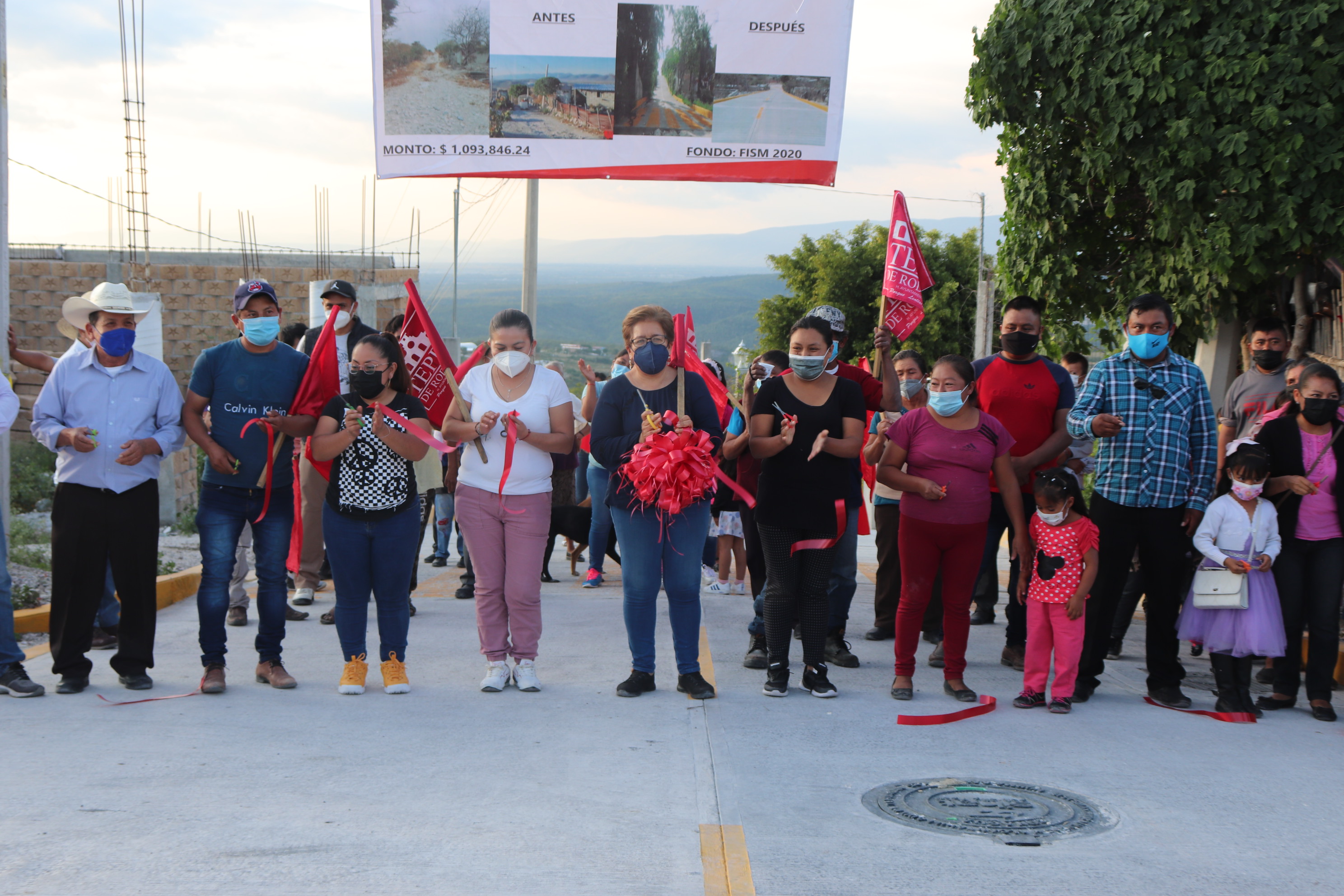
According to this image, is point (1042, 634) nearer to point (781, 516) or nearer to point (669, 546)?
point (781, 516)

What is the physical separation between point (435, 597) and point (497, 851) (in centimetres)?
592

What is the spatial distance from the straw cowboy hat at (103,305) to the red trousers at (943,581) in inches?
172

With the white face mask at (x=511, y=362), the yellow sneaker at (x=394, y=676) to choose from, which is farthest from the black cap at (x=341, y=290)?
the yellow sneaker at (x=394, y=676)

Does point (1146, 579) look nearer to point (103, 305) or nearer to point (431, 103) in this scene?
point (103, 305)

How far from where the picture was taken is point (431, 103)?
1201 cm

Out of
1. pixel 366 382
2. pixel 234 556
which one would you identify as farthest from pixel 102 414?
pixel 366 382

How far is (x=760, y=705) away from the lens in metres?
6.26

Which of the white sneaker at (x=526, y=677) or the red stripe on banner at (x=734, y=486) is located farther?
the white sneaker at (x=526, y=677)

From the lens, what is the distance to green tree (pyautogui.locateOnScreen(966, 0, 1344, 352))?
27.9ft

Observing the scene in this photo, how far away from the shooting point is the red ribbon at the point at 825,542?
639 cm

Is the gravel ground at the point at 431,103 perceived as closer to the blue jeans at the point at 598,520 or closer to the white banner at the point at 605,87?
the white banner at the point at 605,87

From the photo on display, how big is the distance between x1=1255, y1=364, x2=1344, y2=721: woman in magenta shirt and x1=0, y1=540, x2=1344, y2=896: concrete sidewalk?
0.84 feet

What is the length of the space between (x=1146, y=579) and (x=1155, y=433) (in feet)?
2.79

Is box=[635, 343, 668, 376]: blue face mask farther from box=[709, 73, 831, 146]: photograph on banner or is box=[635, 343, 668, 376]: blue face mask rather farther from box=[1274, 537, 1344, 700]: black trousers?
box=[709, 73, 831, 146]: photograph on banner
